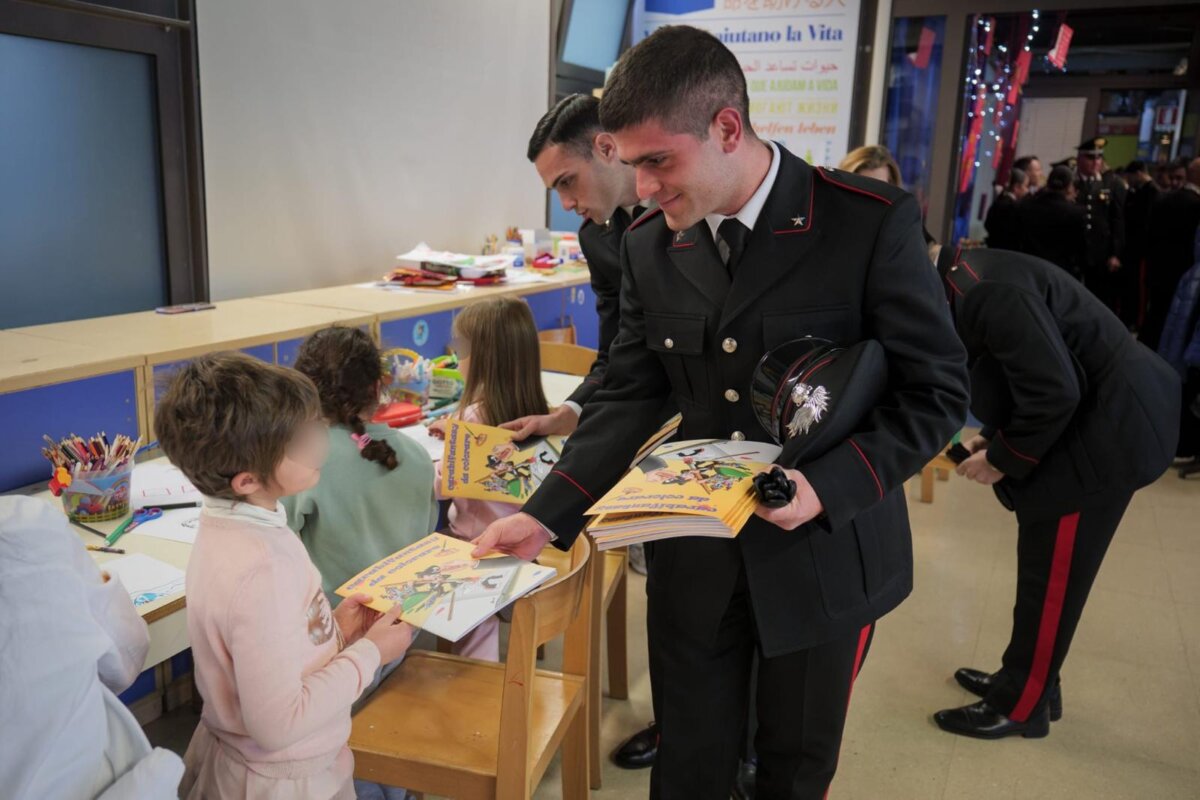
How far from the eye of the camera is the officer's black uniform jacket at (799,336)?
126 cm

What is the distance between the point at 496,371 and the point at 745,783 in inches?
46.9

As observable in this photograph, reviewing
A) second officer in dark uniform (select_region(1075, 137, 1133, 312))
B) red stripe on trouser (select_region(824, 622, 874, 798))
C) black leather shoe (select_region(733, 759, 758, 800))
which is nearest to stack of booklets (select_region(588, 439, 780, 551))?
red stripe on trouser (select_region(824, 622, 874, 798))

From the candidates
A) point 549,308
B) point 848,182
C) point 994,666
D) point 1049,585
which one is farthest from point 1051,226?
point 848,182

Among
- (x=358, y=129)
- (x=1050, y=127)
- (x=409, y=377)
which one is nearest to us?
(x=409, y=377)

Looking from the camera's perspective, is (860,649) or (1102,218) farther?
(1102,218)

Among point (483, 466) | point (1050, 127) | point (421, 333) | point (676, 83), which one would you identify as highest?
point (1050, 127)

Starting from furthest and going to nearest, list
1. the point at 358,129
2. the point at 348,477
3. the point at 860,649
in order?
the point at 358,129 → the point at 348,477 → the point at 860,649

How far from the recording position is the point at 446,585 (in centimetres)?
140

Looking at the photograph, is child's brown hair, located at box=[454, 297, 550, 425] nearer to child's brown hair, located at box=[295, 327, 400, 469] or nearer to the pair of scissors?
child's brown hair, located at box=[295, 327, 400, 469]

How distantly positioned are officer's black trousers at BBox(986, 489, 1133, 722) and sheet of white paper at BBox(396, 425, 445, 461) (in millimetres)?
1525

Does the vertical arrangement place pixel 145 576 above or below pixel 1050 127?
below

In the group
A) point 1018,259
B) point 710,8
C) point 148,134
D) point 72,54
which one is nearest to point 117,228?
point 148,134

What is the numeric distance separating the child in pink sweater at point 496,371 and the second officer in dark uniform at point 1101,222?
236 inches

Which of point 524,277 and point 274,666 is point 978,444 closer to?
point 274,666
